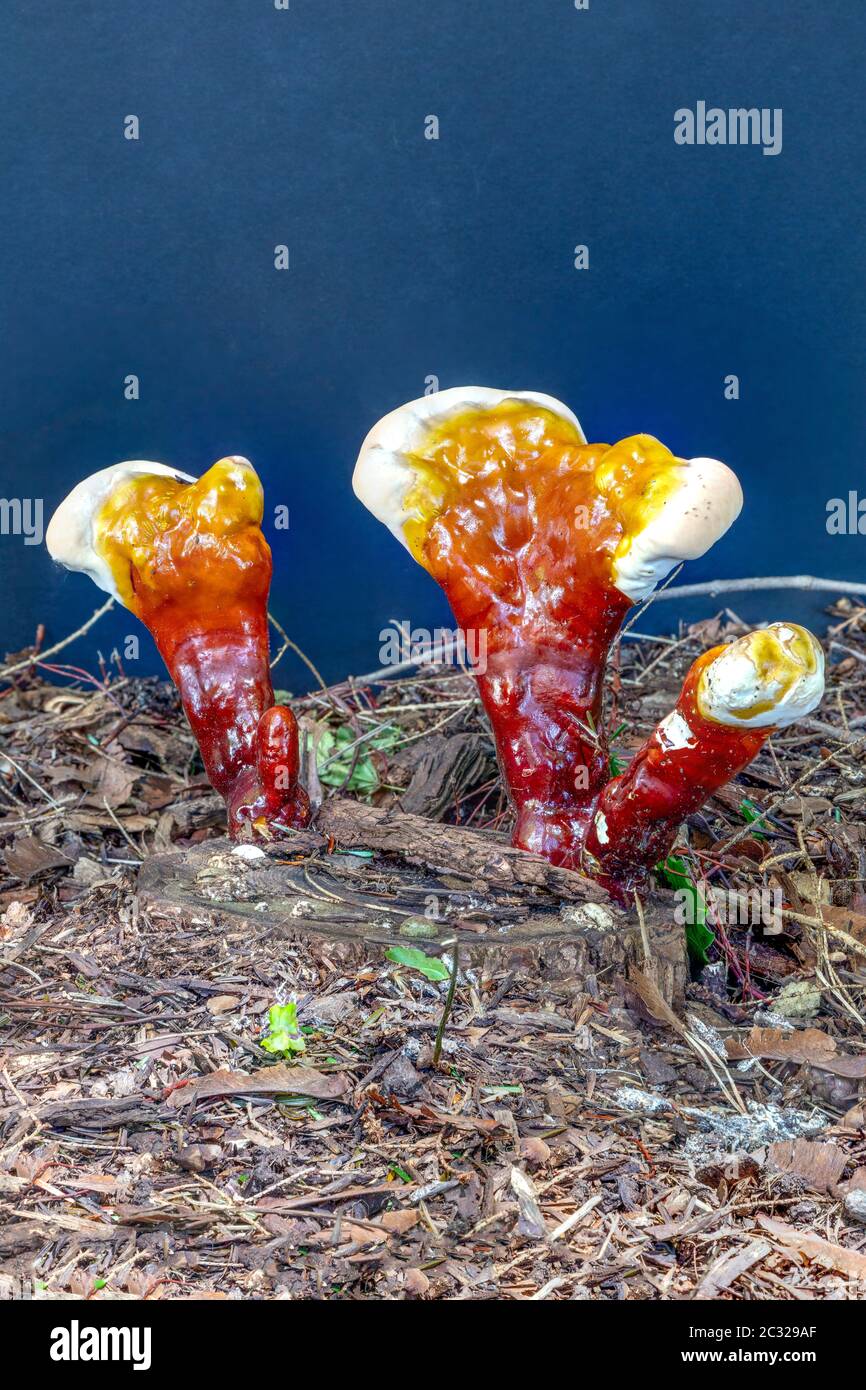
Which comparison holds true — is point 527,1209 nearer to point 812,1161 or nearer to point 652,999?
point 812,1161

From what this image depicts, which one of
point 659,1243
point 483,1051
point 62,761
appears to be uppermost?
point 62,761

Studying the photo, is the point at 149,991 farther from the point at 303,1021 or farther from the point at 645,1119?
the point at 645,1119

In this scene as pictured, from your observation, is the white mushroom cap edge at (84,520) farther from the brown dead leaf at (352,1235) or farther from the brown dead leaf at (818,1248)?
the brown dead leaf at (818,1248)

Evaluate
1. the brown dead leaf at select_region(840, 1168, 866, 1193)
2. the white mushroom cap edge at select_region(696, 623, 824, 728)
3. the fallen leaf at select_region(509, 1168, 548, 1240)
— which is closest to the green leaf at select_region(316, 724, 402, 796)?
the white mushroom cap edge at select_region(696, 623, 824, 728)

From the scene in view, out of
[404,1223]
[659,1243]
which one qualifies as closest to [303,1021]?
[404,1223]

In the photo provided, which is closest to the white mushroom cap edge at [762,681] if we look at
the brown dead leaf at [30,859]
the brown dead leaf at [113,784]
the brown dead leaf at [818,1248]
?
the brown dead leaf at [818,1248]

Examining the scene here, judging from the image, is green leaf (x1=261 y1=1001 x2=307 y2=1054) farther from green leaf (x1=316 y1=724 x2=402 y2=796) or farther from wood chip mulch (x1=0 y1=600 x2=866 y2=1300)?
green leaf (x1=316 y1=724 x2=402 y2=796)

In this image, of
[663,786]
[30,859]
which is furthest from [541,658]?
[30,859]
